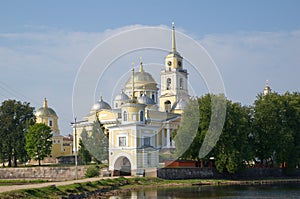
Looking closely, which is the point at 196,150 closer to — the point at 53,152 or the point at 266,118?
the point at 266,118

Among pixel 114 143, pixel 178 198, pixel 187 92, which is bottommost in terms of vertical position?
pixel 178 198

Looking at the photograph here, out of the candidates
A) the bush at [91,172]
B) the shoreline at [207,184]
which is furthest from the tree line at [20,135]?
the shoreline at [207,184]

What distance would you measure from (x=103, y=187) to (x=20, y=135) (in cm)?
3345

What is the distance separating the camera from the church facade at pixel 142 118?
54722mm

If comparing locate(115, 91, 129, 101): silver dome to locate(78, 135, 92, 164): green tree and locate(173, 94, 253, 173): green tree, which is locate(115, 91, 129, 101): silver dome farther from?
locate(173, 94, 253, 173): green tree

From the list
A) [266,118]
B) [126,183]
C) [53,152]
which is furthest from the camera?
[53,152]

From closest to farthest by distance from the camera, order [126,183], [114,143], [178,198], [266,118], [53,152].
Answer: [178,198]
[126,183]
[114,143]
[266,118]
[53,152]

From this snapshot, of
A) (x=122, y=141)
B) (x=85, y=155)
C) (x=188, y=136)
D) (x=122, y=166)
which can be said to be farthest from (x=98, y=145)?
(x=188, y=136)

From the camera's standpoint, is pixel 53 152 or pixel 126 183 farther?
pixel 53 152

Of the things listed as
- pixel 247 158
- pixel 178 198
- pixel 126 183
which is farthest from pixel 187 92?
pixel 178 198

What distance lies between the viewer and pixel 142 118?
5612 cm

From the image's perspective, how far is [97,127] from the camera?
66.1 m

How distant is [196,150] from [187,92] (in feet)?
104

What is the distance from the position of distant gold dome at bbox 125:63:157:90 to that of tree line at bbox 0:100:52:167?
18080 mm
